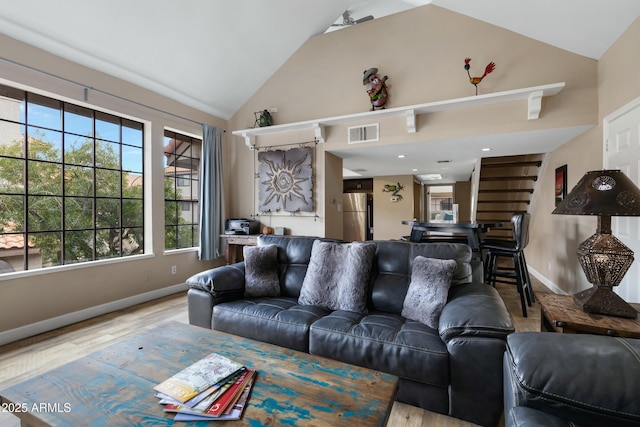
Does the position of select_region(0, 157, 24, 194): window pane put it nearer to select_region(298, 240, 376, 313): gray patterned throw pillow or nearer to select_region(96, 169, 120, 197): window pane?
select_region(96, 169, 120, 197): window pane

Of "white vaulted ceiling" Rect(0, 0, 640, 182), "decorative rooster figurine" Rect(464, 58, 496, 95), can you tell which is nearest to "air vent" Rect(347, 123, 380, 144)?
"white vaulted ceiling" Rect(0, 0, 640, 182)

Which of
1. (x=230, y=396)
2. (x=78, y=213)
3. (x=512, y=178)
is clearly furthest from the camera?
(x=512, y=178)

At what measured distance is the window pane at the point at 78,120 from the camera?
2.98 meters

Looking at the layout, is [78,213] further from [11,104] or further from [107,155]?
[11,104]

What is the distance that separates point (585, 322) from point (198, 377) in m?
1.81

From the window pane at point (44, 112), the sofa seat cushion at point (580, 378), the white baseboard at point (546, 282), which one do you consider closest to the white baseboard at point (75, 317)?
the window pane at point (44, 112)

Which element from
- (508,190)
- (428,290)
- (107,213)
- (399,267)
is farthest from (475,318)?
(508,190)

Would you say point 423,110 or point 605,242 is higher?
point 423,110

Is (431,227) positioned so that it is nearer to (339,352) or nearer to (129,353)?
(339,352)

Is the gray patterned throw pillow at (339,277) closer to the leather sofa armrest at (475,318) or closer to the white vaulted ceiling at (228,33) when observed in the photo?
the leather sofa armrest at (475,318)

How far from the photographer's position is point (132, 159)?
3.58 m

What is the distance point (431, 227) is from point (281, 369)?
264 cm

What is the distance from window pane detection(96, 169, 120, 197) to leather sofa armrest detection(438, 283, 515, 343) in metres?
3.68

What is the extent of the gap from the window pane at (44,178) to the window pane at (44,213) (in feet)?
0.24
